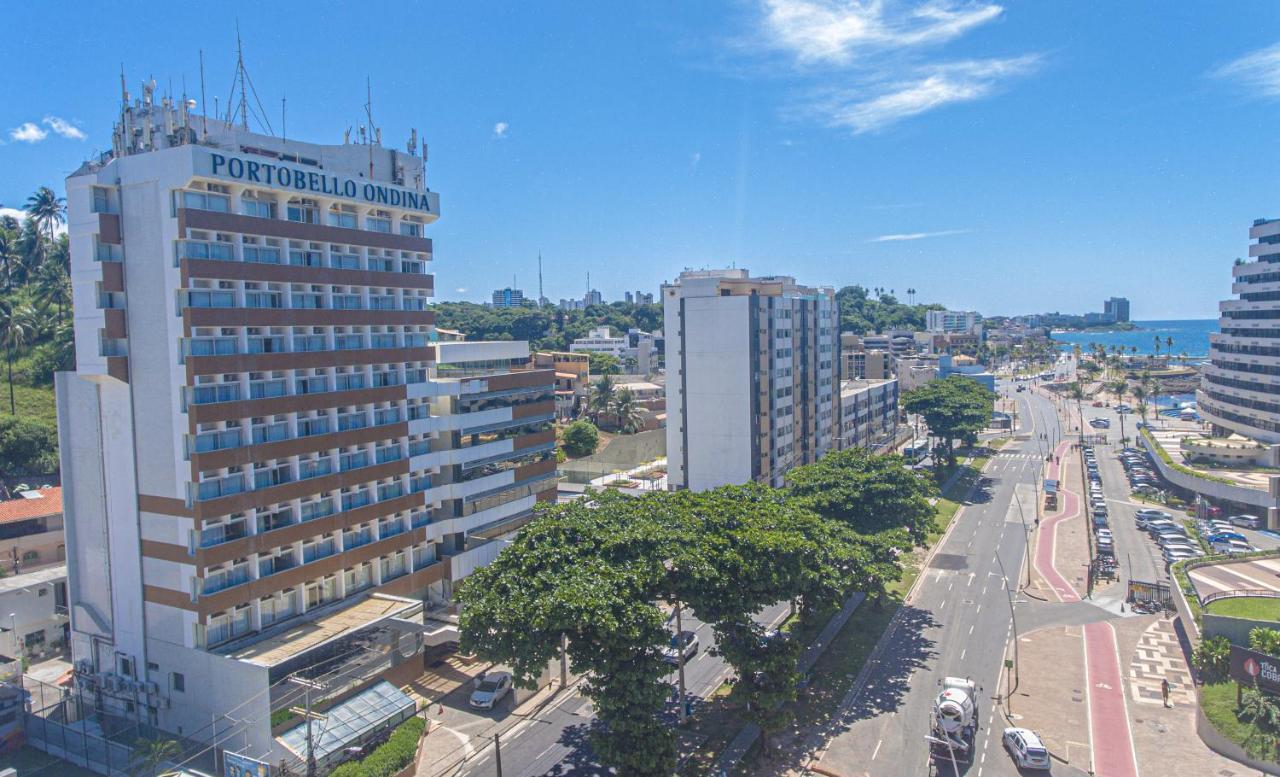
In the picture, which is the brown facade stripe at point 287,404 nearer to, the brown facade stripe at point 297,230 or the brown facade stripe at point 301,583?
the brown facade stripe at point 301,583

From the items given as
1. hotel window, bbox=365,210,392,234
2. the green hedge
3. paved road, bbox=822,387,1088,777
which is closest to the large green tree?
paved road, bbox=822,387,1088,777

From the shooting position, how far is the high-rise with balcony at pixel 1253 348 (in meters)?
107

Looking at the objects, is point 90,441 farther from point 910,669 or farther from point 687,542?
point 910,669

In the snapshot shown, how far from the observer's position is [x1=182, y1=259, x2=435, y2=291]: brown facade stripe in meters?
46.0

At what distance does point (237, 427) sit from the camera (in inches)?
1892

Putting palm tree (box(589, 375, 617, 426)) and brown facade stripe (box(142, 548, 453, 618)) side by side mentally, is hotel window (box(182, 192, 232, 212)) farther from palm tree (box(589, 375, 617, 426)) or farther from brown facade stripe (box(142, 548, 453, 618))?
palm tree (box(589, 375, 617, 426))

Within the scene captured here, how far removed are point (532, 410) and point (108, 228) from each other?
108 ft

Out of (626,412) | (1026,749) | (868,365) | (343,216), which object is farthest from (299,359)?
(868,365)

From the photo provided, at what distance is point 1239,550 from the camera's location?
79.2 m

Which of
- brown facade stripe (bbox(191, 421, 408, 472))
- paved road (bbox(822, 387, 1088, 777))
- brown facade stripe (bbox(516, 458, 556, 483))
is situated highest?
brown facade stripe (bbox(191, 421, 408, 472))

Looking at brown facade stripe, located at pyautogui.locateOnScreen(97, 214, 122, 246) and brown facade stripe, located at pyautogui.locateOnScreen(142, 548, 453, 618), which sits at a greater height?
brown facade stripe, located at pyautogui.locateOnScreen(97, 214, 122, 246)

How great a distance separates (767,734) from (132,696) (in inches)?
1481

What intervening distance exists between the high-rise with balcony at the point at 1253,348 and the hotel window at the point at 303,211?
118 meters

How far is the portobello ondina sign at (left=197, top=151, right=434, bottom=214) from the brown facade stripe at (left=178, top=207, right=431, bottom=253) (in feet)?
7.15
